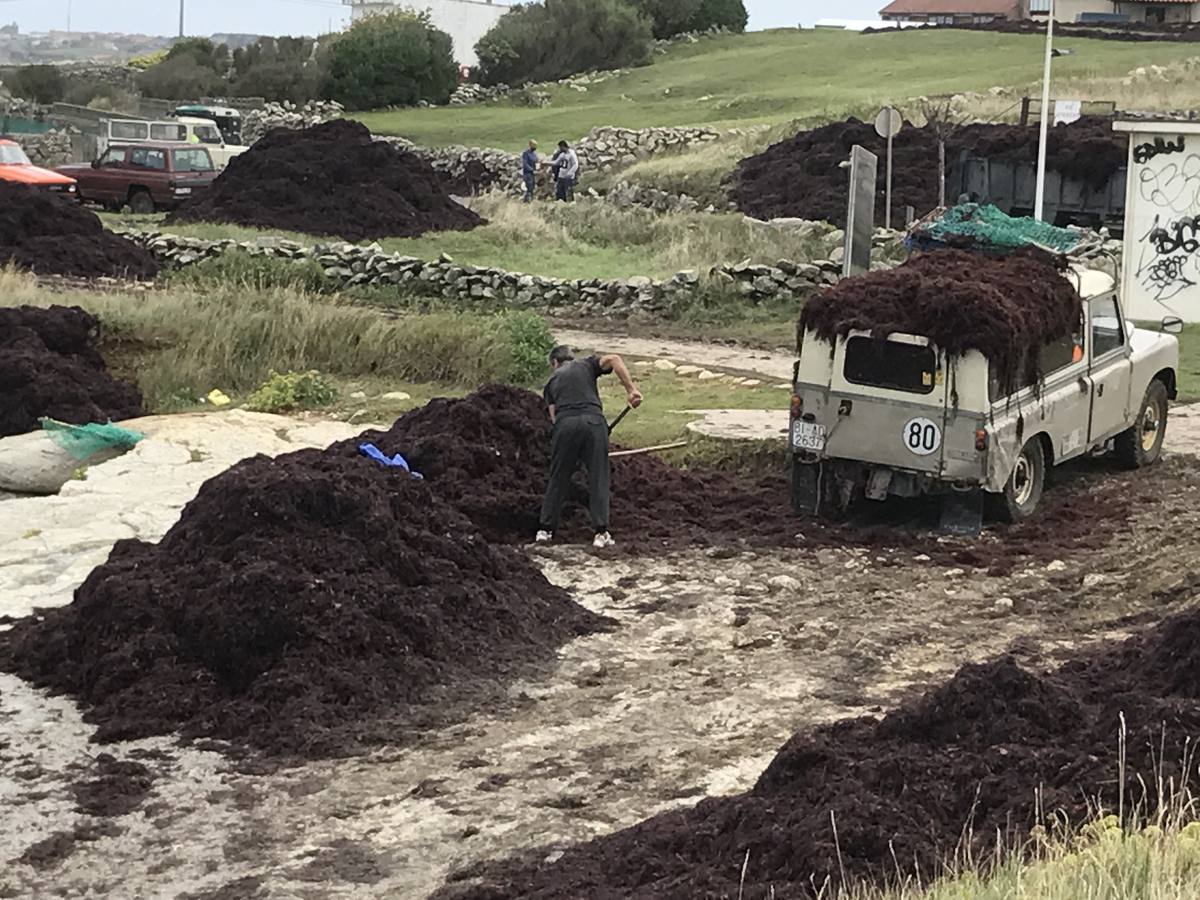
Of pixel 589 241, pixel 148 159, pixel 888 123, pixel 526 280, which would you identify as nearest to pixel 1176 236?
pixel 888 123

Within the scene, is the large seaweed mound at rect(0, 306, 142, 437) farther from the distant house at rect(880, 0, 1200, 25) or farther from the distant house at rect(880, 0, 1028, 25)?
the distant house at rect(880, 0, 1028, 25)

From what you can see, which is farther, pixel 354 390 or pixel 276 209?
pixel 276 209

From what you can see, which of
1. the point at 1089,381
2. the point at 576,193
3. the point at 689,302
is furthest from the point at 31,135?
the point at 1089,381

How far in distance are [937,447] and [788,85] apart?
5132cm

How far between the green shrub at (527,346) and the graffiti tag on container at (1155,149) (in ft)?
28.1

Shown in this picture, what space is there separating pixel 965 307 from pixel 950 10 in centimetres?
10132

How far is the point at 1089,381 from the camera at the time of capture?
14.9 metres

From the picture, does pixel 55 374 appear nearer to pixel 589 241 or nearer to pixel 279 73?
pixel 589 241

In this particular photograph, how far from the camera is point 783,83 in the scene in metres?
64.0

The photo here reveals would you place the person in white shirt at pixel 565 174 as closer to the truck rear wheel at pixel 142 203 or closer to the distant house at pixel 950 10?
the truck rear wheel at pixel 142 203

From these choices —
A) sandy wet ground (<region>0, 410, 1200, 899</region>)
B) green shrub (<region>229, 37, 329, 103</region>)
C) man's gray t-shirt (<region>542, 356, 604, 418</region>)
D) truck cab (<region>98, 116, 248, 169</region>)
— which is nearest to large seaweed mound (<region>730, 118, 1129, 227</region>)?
truck cab (<region>98, 116, 248, 169</region>)

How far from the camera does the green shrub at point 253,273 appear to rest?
1109 inches

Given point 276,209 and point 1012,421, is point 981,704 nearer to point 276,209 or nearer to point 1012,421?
point 1012,421

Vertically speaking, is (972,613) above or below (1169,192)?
below
